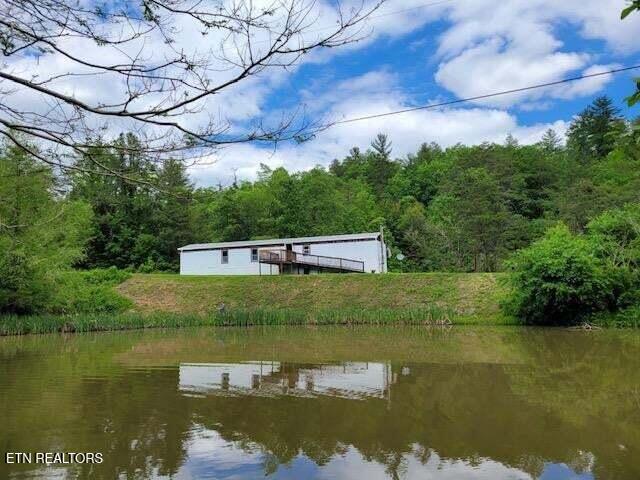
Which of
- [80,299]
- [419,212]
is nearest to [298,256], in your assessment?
[80,299]

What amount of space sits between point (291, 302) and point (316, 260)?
308 inches

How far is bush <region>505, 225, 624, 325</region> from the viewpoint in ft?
73.6

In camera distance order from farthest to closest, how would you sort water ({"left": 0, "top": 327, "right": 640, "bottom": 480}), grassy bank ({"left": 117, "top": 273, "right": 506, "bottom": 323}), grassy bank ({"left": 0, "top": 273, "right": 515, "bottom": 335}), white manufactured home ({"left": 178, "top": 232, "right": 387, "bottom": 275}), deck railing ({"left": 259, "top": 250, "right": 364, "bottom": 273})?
white manufactured home ({"left": 178, "top": 232, "right": 387, "bottom": 275})
deck railing ({"left": 259, "top": 250, "right": 364, "bottom": 273})
grassy bank ({"left": 117, "top": 273, "right": 506, "bottom": 323})
grassy bank ({"left": 0, "top": 273, "right": 515, "bottom": 335})
water ({"left": 0, "top": 327, "right": 640, "bottom": 480})

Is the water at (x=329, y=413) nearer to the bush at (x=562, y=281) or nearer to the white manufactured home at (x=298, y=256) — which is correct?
the bush at (x=562, y=281)

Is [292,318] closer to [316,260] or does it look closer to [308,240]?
[316,260]

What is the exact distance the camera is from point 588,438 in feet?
21.5

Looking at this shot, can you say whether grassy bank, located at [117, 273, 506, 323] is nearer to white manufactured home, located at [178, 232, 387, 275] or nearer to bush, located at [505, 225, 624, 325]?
bush, located at [505, 225, 624, 325]

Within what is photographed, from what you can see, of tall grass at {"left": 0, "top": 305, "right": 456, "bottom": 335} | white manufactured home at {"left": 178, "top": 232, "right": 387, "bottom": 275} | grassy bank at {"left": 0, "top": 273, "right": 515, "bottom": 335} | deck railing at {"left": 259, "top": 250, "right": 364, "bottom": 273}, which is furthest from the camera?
white manufactured home at {"left": 178, "top": 232, "right": 387, "bottom": 275}

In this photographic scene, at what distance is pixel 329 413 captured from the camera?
777 cm

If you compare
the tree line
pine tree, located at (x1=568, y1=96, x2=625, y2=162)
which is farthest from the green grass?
pine tree, located at (x1=568, y1=96, x2=625, y2=162)

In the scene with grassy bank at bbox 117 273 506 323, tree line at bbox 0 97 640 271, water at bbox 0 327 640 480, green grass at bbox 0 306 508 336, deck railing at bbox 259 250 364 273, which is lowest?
water at bbox 0 327 640 480

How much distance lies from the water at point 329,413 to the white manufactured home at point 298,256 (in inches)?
874

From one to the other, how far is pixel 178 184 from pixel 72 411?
4.74m

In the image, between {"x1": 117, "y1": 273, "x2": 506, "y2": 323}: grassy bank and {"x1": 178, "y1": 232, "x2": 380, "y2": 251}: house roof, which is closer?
{"x1": 117, "y1": 273, "x2": 506, "y2": 323}: grassy bank
